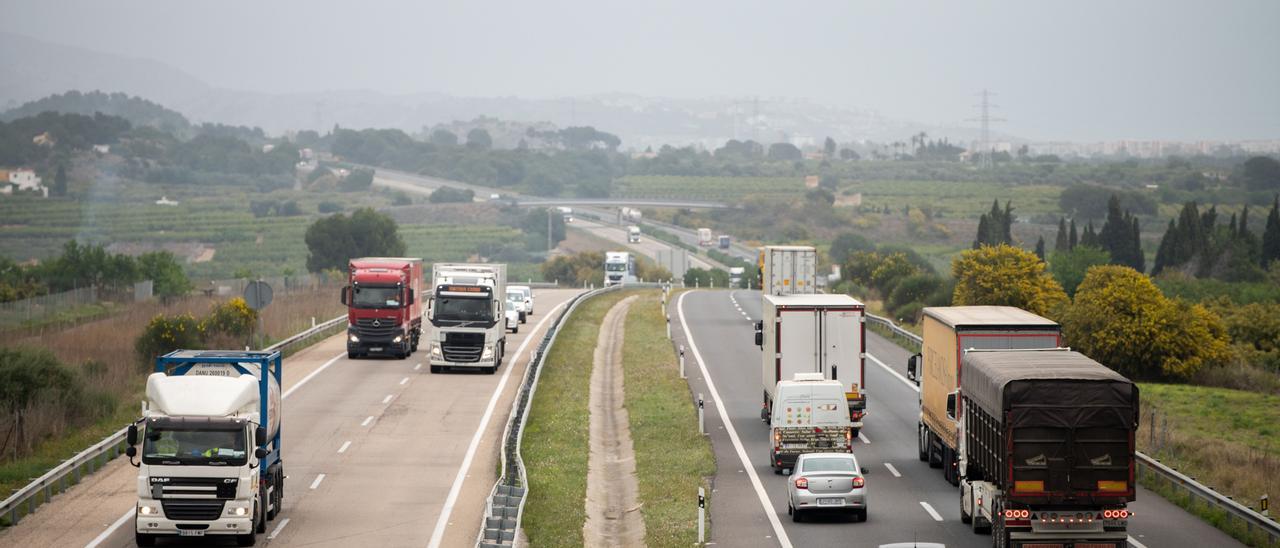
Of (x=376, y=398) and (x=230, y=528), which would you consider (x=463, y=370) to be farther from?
(x=230, y=528)

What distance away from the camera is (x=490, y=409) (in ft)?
136

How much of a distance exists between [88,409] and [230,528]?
17.6 meters

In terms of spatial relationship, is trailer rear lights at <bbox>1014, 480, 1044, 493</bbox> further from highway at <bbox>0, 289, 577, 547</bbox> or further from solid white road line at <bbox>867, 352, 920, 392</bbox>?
solid white road line at <bbox>867, 352, 920, 392</bbox>

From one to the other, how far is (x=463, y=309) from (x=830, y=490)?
23794mm

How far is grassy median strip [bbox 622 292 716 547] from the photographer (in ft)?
89.1

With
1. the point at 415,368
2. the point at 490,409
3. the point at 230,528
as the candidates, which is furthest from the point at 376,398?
the point at 230,528

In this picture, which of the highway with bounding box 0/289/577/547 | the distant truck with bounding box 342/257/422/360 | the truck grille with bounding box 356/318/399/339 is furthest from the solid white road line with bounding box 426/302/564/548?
the truck grille with bounding box 356/318/399/339

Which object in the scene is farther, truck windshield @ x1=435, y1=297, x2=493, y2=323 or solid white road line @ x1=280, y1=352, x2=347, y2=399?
truck windshield @ x1=435, y1=297, x2=493, y2=323

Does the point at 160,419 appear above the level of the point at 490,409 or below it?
above

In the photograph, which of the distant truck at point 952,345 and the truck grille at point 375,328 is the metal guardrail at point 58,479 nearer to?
the distant truck at point 952,345

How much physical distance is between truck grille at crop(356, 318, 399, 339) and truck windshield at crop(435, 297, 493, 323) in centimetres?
444

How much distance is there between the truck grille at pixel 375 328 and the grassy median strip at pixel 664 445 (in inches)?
333

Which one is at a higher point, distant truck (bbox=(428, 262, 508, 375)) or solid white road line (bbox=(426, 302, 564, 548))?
distant truck (bbox=(428, 262, 508, 375))

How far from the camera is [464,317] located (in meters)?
48.1
